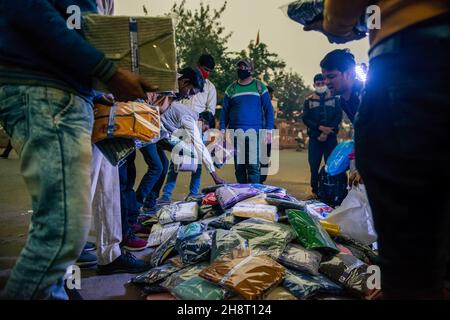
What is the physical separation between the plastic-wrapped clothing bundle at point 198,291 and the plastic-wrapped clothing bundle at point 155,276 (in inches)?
8.8

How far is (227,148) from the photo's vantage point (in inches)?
247

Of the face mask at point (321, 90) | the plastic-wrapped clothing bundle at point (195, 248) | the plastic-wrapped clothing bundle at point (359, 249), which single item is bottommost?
the plastic-wrapped clothing bundle at point (359, 249)

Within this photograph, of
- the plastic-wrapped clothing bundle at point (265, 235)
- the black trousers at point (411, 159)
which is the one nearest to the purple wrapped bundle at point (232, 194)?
the plastic-wrapped clothing bundle at point (265, 235)

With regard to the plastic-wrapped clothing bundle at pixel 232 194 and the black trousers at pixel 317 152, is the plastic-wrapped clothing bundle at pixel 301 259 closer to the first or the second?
the plastic-wrapped clothing bundle at pixel 232 194

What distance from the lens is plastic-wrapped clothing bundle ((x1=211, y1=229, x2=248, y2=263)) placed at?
7.18 ft

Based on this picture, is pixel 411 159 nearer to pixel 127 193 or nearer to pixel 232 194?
pixel 232 194

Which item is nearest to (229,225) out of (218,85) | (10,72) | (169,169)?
(10,72)

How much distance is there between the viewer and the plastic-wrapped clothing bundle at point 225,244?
7.18ft

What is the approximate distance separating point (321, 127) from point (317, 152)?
1.29 ft

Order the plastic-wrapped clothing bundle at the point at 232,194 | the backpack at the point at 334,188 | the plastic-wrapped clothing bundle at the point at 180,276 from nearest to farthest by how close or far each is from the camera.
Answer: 1. the plastic-wrapped clothing bundle at the point at 180,276
2. the plastic-wrapped clothing bundle at the point at 232,194
3. the backpack at the point at 334,188

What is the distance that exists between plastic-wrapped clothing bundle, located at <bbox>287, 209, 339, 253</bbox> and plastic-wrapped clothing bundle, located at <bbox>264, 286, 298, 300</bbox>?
0.45 m


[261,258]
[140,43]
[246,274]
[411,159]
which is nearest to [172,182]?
[261,258]

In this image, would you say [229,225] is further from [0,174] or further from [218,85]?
[218,85]
